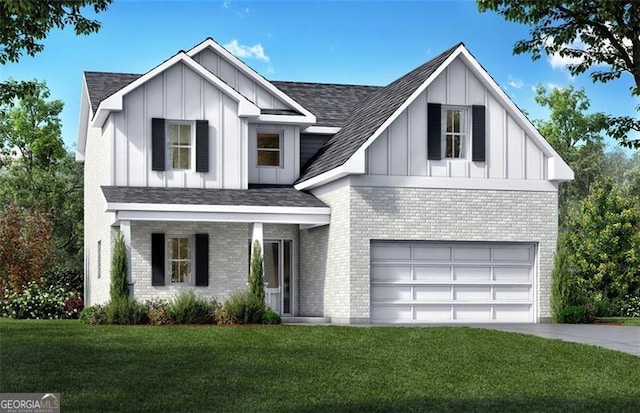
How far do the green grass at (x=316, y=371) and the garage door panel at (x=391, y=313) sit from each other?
171 inches

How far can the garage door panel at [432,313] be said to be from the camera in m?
26.5

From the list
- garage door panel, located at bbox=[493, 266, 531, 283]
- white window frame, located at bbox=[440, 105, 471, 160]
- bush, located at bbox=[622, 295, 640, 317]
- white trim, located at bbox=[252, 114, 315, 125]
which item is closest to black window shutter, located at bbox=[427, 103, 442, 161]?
white window frame, located at bbox=[440, 105, 471, 160]

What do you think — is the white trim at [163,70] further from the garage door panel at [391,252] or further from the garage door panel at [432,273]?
the garage door panel at [432,273]

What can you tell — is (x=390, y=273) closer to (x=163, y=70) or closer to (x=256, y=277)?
(x=256, y=277)

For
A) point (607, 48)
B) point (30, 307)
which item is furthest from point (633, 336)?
point (30, 307)

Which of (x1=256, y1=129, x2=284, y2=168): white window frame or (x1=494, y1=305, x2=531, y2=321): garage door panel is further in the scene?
(x1=256, y1=129, x2=284, y2=168): white window frame

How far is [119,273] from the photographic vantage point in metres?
25.2

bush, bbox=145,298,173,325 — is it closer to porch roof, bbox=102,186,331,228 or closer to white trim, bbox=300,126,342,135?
porch roof, bbox=102,186,331,228

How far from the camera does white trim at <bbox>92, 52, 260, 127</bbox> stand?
90.4 ft

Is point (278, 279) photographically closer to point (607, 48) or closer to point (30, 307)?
point (30, 307)

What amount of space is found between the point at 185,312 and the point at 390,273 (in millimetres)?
5534

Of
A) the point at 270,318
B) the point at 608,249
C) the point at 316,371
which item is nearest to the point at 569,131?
the point at 608,249

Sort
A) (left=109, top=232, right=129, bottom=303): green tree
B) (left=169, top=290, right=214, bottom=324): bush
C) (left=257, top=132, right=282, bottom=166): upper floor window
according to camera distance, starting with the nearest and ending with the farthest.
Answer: (left=169, top=290, right=214, bottom=324): bush → (left=109, top=232, right=129, bottom=303): green tree → (left=257, top=132, right=282, bottom=166): upper floor window

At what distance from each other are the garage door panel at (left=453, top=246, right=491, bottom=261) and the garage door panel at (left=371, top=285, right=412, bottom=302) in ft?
5.40
